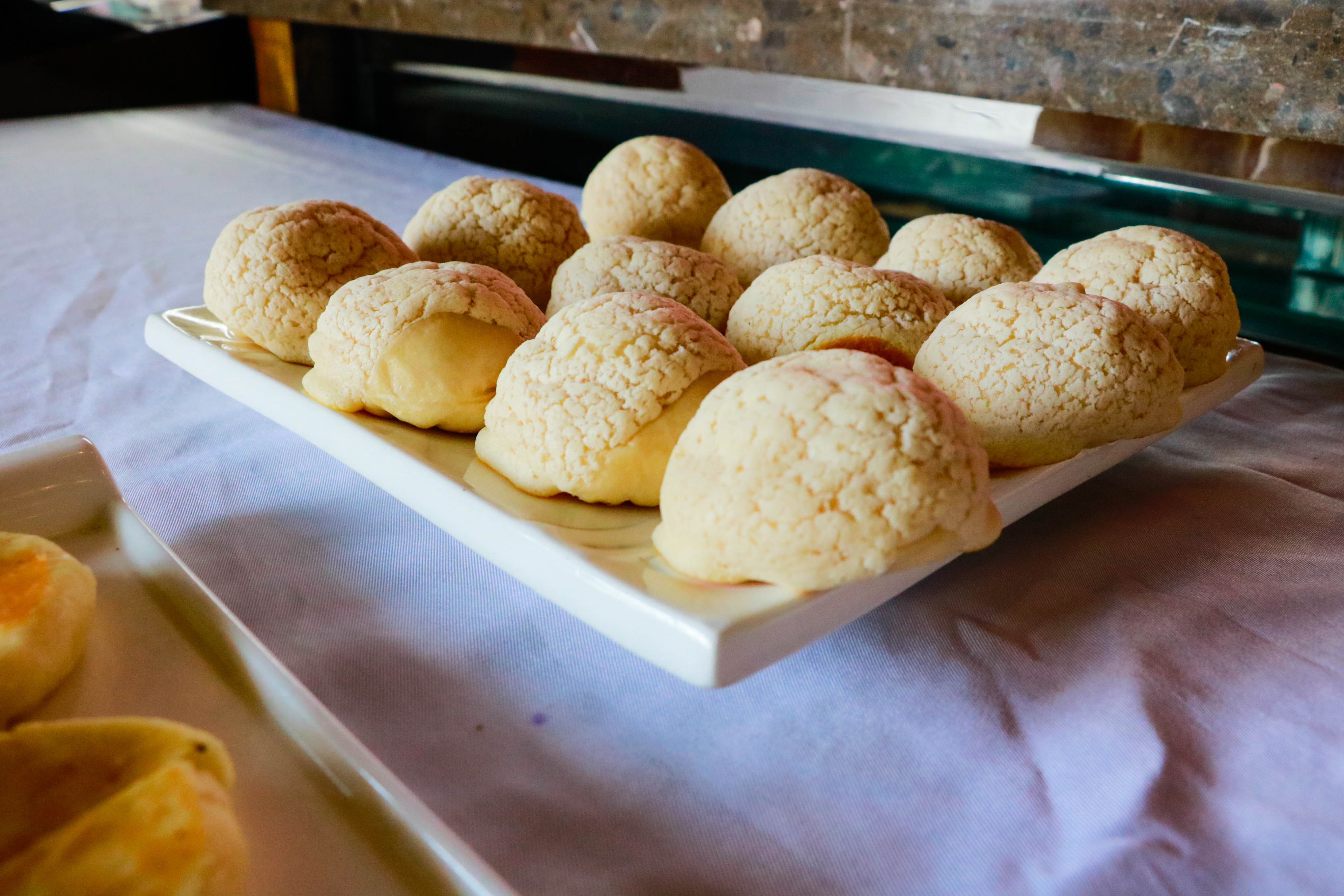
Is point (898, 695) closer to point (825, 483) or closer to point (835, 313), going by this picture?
point (825, 483)

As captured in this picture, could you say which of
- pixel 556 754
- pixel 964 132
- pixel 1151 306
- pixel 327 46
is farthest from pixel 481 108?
pixel 556 754

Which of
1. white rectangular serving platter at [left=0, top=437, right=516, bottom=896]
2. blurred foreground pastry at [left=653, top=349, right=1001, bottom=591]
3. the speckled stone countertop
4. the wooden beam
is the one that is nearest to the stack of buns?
blurred foreground pastry at [left=653, top=349, right=1001, bottom=591]

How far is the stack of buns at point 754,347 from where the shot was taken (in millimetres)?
545

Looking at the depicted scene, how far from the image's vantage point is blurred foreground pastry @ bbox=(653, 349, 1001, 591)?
20.9 inches

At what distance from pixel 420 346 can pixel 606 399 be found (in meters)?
0.19

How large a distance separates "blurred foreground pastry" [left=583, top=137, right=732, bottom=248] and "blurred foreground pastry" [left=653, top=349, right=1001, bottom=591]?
614 mm

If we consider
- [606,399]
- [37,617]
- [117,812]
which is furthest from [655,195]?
[117,812]

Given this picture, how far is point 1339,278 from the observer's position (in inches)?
52.5

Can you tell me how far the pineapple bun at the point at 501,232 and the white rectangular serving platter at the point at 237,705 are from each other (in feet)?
1.41

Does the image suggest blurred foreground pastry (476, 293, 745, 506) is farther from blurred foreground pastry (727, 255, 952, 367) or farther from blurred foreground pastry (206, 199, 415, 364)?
blurred foreground pastry (206, 199, 415, 364)

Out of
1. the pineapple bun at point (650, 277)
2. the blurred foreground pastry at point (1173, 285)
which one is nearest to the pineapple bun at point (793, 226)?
the pineapple bun at point (650, 277)

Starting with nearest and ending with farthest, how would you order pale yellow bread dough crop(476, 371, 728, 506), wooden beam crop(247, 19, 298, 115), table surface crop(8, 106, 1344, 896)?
table surface crop(8, 106, 1344, 896) < pale yellow bread dough crop(476, 371, 728, 506) < wooden beam crop(247, 19, 298, 115)

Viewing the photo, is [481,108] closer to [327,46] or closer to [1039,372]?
[327,46]

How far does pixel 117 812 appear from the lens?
1.28 ft
